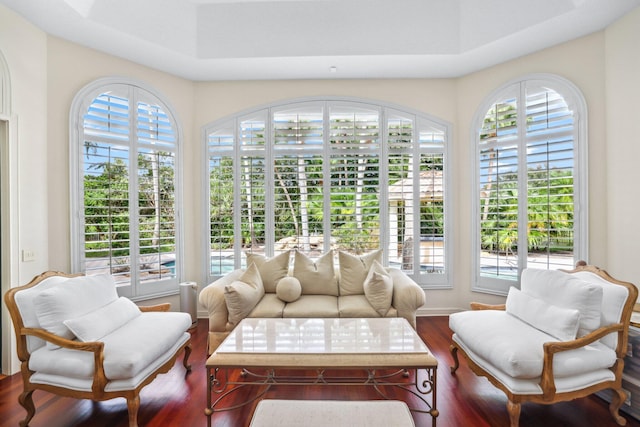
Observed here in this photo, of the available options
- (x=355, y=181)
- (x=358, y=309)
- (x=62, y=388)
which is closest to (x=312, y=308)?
(x=358, y=309)

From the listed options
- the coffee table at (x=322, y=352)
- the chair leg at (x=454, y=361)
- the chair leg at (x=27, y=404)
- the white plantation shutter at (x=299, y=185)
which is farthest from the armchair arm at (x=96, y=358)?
the chair leg at (x=454, y=361)

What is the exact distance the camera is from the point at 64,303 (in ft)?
7.41

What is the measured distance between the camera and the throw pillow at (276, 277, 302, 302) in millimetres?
3363

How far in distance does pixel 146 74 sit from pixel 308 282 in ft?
10.6

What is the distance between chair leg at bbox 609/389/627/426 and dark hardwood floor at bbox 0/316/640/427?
0.05 m

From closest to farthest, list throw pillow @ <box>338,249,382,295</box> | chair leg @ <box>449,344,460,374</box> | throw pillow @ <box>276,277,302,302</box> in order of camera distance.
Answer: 1. chair leg @ <box>449,344,460,374</box>
2. throw pillow @ <box>276,277,302,302</box>
3. throw pillow @ <box>338,249,382,295</box>

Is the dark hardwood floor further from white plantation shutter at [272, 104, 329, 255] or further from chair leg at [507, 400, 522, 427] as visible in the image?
white plantation shutter at [272, 104, 329, 255]

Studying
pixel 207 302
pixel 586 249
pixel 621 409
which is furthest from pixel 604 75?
pixel 207 302

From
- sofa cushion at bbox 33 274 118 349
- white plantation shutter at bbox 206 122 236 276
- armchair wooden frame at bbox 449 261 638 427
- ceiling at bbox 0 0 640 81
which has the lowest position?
armchair wooden frame at bbox 449 261 638 427

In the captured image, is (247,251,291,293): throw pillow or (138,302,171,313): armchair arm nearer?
(138,302,171,313): armchair arm

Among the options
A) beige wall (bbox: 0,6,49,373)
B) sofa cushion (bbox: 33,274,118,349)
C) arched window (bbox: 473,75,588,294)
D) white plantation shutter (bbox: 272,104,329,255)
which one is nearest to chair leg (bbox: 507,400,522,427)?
arched window (bbox: 473,75,588,294)

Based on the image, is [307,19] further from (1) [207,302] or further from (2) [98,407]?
(2) [98,407]

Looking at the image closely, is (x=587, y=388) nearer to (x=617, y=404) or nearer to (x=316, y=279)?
(x=617, y=404)

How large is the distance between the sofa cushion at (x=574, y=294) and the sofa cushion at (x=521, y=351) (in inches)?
7.0
